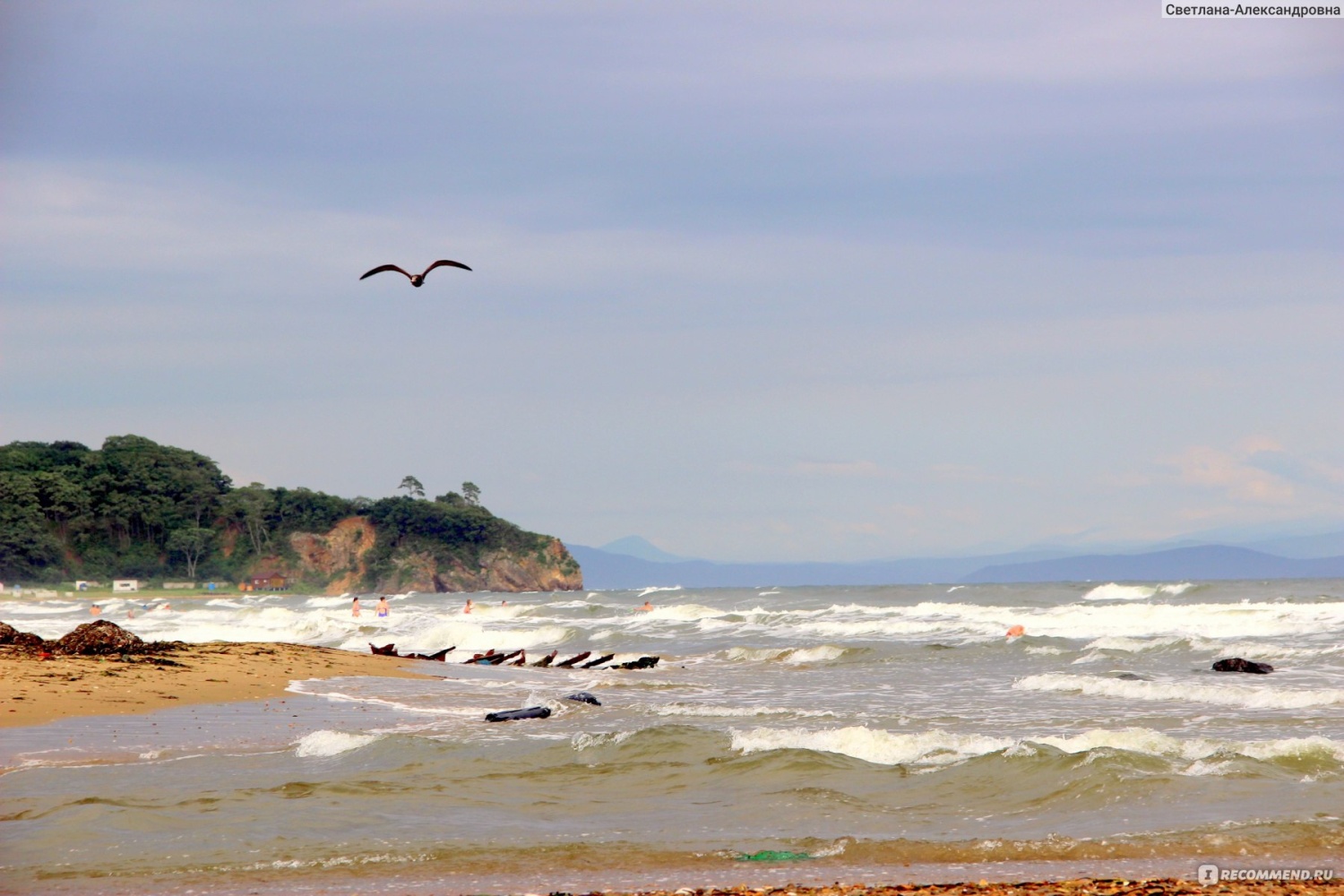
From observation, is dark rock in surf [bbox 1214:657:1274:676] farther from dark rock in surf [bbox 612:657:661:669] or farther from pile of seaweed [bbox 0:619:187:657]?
pile of seaweed [bbox 0:619:187:657]

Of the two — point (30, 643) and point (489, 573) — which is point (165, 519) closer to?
point (489, 573)

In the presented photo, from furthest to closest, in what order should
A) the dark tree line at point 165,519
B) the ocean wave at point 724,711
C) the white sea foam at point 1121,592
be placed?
1. the dark tree line at point 165,519
2. the white sea foam at point 1121,592
3. the ocean wave at point 724,711

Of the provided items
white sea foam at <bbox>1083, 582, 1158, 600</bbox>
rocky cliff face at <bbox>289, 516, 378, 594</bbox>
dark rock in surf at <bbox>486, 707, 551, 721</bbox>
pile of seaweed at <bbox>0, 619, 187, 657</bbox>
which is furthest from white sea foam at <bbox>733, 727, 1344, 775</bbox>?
rocky cliff face at <bbox>289, 516, 378, 594</bbox>

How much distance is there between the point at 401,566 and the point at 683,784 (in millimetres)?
134962

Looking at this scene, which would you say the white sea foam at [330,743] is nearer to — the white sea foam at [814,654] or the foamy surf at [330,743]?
the foamy surf at [330,743]

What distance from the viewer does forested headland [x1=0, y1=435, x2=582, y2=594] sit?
127m

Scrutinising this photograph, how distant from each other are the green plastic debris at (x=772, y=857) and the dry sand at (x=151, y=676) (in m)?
10.9

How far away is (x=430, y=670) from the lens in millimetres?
28328

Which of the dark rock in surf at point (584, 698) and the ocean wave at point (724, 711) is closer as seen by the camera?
the ocean wave at point (724, 711)

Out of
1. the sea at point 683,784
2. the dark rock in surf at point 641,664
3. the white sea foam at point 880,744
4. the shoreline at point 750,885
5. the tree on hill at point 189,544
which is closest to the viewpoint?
the shoreline at point 750,885

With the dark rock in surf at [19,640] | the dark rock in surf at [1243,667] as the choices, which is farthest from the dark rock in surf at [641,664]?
the dark rock in surf at [1243,667]

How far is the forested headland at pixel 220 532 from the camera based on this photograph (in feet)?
416

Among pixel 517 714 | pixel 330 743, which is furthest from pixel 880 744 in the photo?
pixel 330 743

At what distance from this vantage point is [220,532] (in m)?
140
